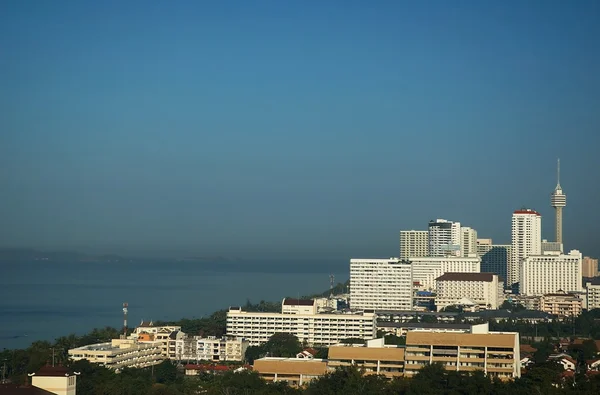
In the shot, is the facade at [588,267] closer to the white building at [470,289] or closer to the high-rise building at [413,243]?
the high-rise building at [413,243]

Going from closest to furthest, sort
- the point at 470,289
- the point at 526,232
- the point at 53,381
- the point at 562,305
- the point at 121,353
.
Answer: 1. the point at 53,381
2. the point at 121,353
3. the point at 562,305
4. the point at 470,289
5. the point at 526,232

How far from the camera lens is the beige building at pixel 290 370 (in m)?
22.1

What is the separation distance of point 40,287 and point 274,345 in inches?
1931

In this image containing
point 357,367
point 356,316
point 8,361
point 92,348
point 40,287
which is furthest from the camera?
point 40,287

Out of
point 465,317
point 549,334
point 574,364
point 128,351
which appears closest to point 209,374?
point 128,351

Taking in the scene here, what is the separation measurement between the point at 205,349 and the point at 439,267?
29.1 metres

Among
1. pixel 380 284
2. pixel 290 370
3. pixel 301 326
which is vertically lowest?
pixel 290 370

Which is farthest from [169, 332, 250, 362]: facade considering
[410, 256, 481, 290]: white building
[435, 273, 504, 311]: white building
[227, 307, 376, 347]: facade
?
[410, 256, 481, 290]: white building

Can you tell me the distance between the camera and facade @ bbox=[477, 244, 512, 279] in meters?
65.9

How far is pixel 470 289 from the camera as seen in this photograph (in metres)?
52.0

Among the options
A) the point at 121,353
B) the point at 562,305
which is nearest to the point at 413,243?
the point at 562,305

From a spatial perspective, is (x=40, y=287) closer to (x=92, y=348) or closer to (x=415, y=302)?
(x=415, y=302)

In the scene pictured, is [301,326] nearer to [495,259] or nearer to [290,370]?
[290,370]

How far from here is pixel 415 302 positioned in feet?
172
